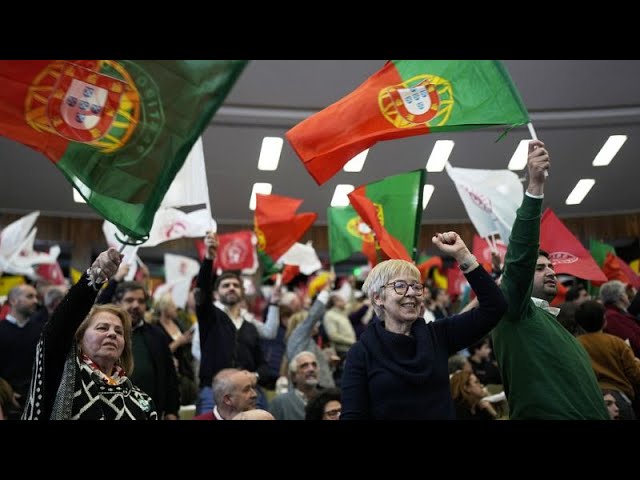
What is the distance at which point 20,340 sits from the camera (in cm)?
524

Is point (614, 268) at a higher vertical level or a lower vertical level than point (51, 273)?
lower

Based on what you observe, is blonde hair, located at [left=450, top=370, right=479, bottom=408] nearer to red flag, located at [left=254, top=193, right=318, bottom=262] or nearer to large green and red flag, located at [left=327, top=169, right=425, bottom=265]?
large green and red flag, located at [left=327, top=169, right=425, bottom=265]

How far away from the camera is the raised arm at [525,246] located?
106 inches

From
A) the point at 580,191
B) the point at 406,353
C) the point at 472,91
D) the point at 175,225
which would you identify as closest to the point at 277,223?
the point at 175,225

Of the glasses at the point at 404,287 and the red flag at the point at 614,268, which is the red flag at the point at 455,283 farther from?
the glasses at the point at 404,287

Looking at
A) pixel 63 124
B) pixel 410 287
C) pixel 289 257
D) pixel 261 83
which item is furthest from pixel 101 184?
pixel 261 83

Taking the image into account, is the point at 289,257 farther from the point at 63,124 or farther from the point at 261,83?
the point at 63,124

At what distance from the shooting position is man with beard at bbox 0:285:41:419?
503 centimetres

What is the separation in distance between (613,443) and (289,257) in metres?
7.00

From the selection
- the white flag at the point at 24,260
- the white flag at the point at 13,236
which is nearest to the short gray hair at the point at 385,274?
the white flag at the point at 13,236

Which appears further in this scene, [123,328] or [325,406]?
[325,406]

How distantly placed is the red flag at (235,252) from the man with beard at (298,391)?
3853 mm

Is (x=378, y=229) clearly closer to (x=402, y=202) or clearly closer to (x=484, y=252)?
(x=402, y=202)

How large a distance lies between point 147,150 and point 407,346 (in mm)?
1194
